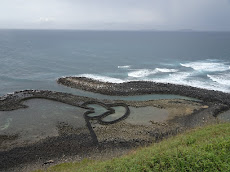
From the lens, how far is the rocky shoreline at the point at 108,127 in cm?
1994

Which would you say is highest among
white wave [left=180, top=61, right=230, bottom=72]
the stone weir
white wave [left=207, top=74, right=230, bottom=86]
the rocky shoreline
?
white wave [left=180, top=61, right=230, bottom=72]

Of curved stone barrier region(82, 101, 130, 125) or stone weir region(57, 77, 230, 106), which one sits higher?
stone weir region(57, 77, 230, 106)

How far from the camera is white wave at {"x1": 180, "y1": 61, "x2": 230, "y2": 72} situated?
57.4m

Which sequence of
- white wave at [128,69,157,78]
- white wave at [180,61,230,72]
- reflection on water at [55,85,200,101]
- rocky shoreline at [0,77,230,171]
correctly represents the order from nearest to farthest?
1. rocky shoreline at [0,77,230,171]
2. reflection on water at [55,85,200,101]
3. white wave at [128,69,157,78]
4. white wave at [180,61,230,72]

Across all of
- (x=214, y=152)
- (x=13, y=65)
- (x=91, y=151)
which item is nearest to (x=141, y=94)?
(x=91, y=151)

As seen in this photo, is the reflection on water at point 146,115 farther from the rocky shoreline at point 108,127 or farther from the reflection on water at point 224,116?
the reflection on water at point 224,116

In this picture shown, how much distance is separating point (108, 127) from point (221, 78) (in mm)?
37783

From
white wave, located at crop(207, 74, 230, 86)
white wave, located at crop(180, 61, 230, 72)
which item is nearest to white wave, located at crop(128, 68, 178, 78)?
white wave, located at crop(180, 61, 230, 72)

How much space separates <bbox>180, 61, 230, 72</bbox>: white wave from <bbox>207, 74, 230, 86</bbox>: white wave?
689cm

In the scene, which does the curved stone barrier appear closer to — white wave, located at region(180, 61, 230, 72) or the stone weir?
the stone weir

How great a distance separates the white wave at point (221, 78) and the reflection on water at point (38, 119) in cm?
3545

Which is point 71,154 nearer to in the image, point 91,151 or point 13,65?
point 91,151

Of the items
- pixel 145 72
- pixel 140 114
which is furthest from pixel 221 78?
pixel 140 114

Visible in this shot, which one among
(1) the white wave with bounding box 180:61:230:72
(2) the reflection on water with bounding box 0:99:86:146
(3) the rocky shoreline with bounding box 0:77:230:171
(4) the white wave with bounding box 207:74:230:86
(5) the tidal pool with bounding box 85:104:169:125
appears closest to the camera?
(3) the rocky shoreline with bounding box 0:77:230:171
